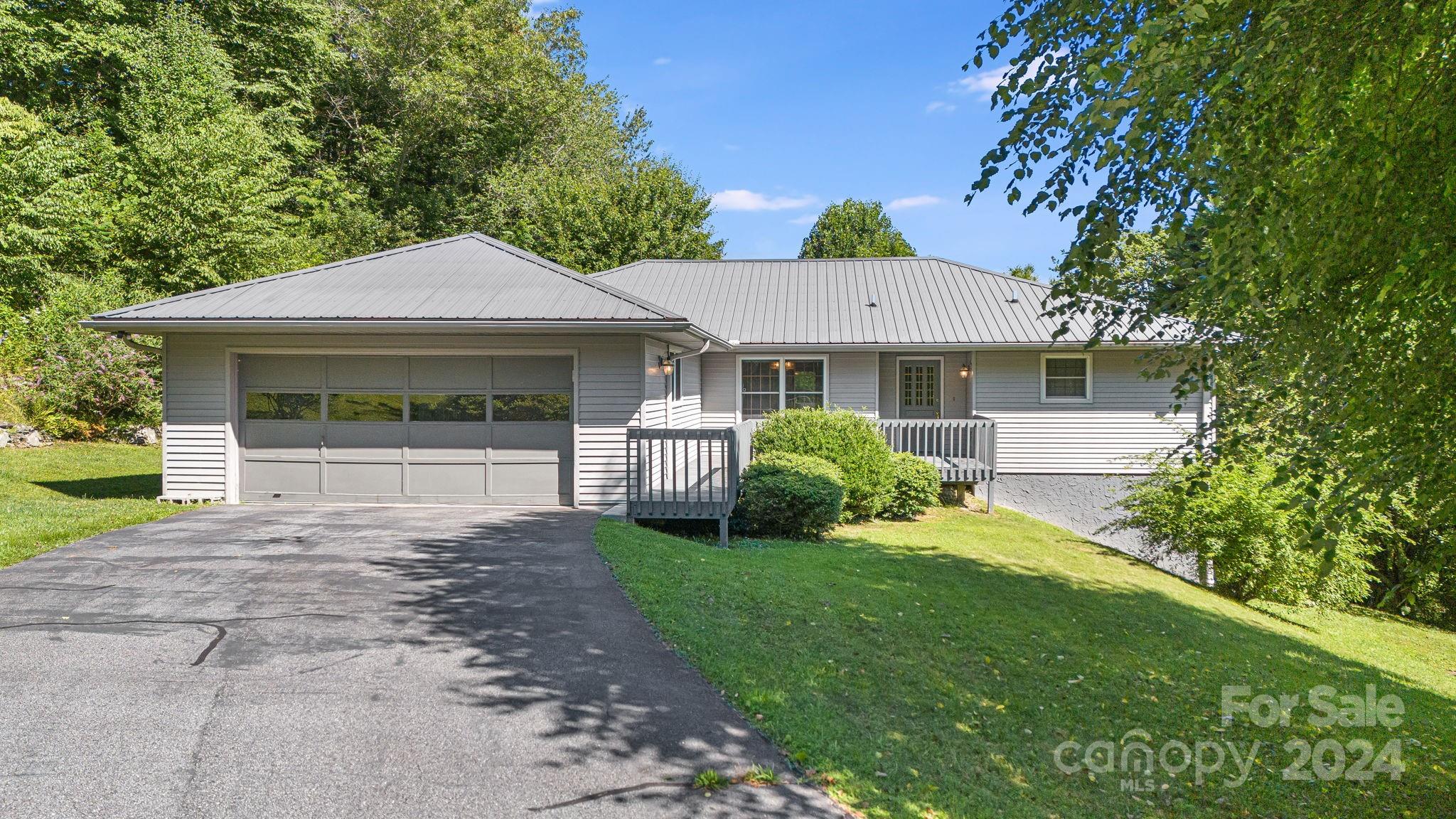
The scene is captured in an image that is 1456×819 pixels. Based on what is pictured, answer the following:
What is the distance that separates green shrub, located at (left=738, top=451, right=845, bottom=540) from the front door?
20.1ft

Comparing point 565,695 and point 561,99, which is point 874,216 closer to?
point 561,99

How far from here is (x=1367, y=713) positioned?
5738 mm

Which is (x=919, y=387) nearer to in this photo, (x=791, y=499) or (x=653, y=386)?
(x=791, y=499)

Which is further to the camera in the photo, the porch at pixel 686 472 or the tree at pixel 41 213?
the tree at pixel 41 213

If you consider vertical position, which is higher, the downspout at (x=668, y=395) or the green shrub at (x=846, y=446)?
the downspout at (x=668, y=395)

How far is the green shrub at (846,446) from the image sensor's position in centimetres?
1147

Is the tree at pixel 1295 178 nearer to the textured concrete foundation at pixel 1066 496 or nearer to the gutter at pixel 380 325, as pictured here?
the gutter at pixel 380 325

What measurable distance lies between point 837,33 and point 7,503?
17.6 m

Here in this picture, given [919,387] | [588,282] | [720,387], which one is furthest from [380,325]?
[919,387]

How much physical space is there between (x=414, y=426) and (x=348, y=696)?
650cm

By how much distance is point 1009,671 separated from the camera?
5.53 metres

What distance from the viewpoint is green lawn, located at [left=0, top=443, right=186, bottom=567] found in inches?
297

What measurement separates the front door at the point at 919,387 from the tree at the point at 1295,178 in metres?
11.3

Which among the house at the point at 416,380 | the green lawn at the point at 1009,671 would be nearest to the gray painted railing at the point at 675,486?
the house at the point at 416,380
